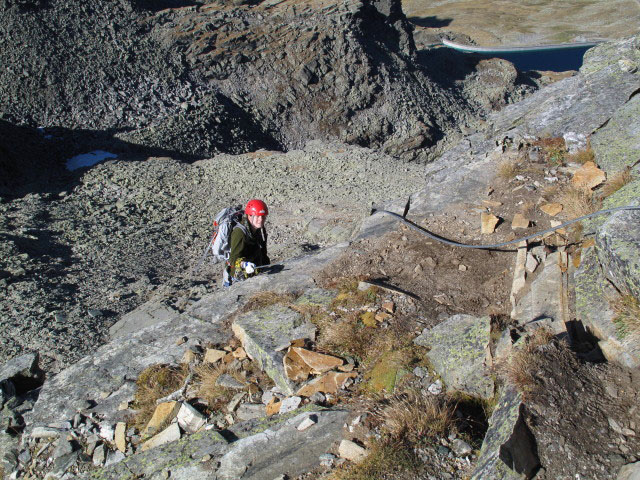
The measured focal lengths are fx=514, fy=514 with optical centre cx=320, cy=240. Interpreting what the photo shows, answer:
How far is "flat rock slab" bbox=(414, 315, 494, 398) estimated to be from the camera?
4.40 meters

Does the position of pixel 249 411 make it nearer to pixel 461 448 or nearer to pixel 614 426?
pixel 461 448

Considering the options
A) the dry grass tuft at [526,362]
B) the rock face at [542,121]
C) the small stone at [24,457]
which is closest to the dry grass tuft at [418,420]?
the dry grass tuft at [526,362]

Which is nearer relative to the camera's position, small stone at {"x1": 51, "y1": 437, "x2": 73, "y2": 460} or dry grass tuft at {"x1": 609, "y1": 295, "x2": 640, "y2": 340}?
dry grass tuft at {"x1": 609, "y1": 295, "x2": 640, "y2": 340}

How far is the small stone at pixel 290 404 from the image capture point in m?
4.65

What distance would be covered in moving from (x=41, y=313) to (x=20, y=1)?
1621cm

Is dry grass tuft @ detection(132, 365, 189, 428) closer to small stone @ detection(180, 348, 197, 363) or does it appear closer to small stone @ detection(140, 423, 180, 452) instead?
small stone @ detection(180, 348, 197, 363)

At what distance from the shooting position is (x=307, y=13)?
23250 millimetres

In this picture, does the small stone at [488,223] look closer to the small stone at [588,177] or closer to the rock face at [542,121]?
the rock face at [542,121]

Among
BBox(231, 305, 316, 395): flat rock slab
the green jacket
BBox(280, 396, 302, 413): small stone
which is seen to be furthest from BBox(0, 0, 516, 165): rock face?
BBox(280, 396, 302, 413): small stone

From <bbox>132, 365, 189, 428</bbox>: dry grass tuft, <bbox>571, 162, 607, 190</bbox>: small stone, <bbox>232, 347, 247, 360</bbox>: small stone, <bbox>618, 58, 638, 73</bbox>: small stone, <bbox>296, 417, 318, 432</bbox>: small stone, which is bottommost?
<bbox>132, 365, 189, 428</bbox>: dry grass tuft

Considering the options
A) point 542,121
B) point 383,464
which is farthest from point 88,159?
point 383,464

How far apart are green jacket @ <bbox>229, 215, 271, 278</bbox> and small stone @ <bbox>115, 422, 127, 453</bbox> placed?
9.30 ft

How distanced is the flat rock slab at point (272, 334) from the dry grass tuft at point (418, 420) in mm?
1146

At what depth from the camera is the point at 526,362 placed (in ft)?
12.6
